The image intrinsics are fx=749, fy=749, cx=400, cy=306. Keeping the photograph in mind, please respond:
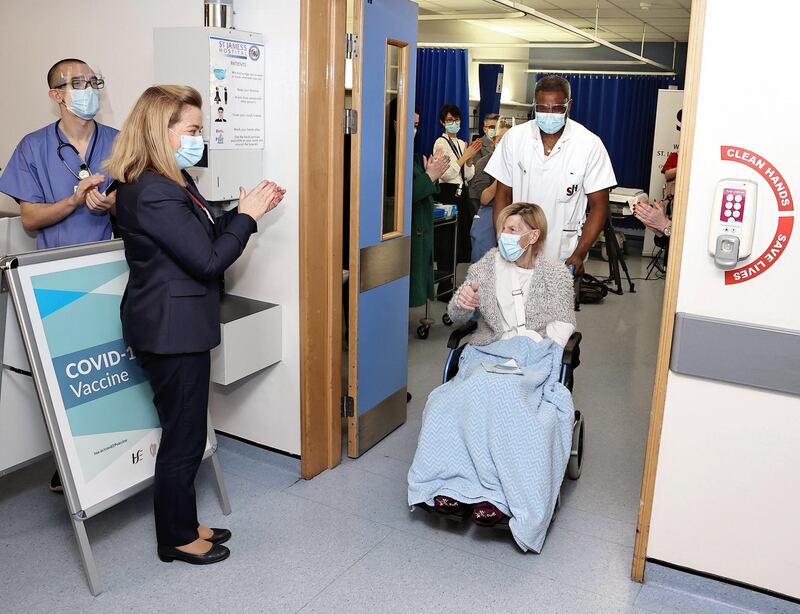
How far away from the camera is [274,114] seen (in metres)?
2.99

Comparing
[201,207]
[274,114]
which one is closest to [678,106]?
[274,114]

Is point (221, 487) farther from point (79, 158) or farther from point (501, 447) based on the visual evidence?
point (79, 158)

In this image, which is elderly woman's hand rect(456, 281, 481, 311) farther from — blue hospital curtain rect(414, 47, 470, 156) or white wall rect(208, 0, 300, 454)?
blue hospital curtain rect(414, 47, 470, 156)

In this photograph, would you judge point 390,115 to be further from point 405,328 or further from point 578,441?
point 578,441

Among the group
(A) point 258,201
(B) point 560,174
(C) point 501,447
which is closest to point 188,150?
(A) point 258,201

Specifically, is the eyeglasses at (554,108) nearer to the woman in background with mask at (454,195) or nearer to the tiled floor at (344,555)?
the tiled floor at (344,555)

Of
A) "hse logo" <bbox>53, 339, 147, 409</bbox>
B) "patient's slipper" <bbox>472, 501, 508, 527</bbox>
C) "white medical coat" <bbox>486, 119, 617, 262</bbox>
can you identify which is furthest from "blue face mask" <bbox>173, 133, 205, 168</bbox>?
"white medical coat" <bbox>486, 119, 617, 262</bbox>

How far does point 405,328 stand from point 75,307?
1.64 meters

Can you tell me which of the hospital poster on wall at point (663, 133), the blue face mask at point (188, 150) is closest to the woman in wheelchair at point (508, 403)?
the blue face mask at point (188, 150)

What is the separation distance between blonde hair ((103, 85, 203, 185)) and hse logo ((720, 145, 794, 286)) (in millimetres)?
1641

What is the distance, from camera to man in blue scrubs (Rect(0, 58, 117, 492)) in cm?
286

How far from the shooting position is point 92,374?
249 centimetres

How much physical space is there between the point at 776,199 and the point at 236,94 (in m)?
1.92

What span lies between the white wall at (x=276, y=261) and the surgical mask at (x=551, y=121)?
3.93ft
